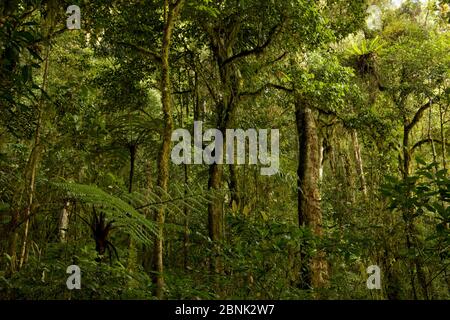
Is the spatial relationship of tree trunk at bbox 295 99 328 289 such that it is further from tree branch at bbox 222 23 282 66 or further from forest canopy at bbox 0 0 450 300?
tree branch at bbox 222 23 282 66

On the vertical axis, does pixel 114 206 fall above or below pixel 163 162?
below

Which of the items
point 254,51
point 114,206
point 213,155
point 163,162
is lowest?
point 114,206

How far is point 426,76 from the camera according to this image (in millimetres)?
8891

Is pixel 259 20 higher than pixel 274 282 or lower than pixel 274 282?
higher

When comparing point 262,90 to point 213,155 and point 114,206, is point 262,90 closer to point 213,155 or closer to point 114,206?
point 213,155

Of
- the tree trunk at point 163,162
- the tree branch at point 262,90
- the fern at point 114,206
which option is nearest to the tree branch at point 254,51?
the tree branch at point 262,90

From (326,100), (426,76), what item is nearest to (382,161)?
(426,76)

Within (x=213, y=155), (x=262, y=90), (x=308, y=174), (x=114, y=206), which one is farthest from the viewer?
(x=262, y=90)

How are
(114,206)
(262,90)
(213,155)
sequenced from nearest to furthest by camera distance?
1. (114,206)
2. (213,155)
3. (262,90)

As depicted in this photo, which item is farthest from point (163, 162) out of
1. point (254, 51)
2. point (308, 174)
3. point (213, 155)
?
point (308, 174)

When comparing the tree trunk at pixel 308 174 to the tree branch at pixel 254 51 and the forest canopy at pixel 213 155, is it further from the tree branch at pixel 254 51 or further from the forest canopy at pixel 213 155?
the tree branch at pixel 254 51
